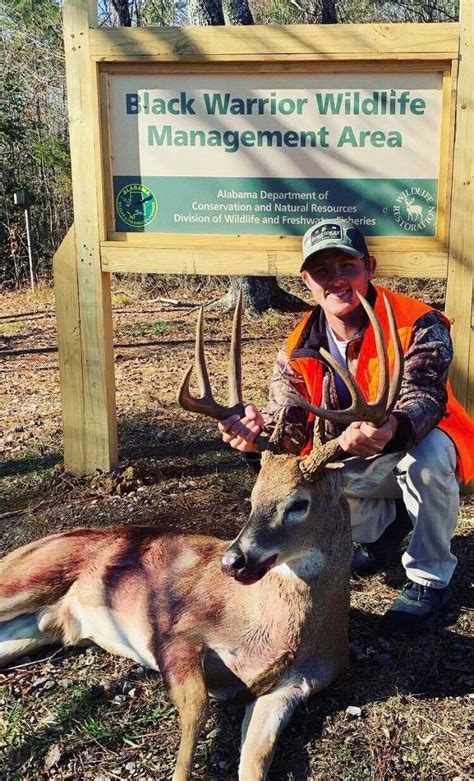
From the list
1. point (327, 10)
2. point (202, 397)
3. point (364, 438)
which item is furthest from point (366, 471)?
point (327, 10)

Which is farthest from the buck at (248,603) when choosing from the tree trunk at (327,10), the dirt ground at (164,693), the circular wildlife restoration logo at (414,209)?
the tree trunk at (327,10)

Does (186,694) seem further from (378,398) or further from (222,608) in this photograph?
(378,398)

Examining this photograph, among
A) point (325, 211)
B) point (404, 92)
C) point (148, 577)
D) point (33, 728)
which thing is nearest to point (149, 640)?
point (148, 577)

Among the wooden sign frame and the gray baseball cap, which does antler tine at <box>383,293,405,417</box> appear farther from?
the wooden sign frame

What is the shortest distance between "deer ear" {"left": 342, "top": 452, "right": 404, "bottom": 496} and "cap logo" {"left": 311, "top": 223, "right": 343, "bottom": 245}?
103 cm

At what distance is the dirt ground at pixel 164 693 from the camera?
286 cm

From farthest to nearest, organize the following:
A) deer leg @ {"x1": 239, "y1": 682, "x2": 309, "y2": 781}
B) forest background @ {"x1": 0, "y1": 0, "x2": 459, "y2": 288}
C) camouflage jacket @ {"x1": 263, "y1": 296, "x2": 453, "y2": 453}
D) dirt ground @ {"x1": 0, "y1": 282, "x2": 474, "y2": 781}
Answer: forest background @ {"x1": 0, "y1": 0, "x2": 459, "y2": 288}, camouflage jacket @ {"x1": 263, "y1": 296, "x2": 453, "y2": 453}, dirt ground @ {"x1": 0, "y1": 282, "x2": 474, "y2": 781}, deer leg @ {"x1": 239, "y1": 682, "x2": 309, "y2": 781}

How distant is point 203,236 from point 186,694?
2.68m

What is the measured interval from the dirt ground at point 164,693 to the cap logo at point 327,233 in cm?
154

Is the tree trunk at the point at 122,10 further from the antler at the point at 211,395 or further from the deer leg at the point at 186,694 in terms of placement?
the deer leg at the point at 186,694

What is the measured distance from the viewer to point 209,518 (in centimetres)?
469

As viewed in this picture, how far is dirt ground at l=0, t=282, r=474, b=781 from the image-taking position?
2.86m

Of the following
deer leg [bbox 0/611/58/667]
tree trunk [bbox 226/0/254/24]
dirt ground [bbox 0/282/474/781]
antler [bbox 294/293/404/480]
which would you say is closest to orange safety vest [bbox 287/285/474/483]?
antler [bbox 294/293/404/480]

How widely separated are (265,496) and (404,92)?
2600 mm
